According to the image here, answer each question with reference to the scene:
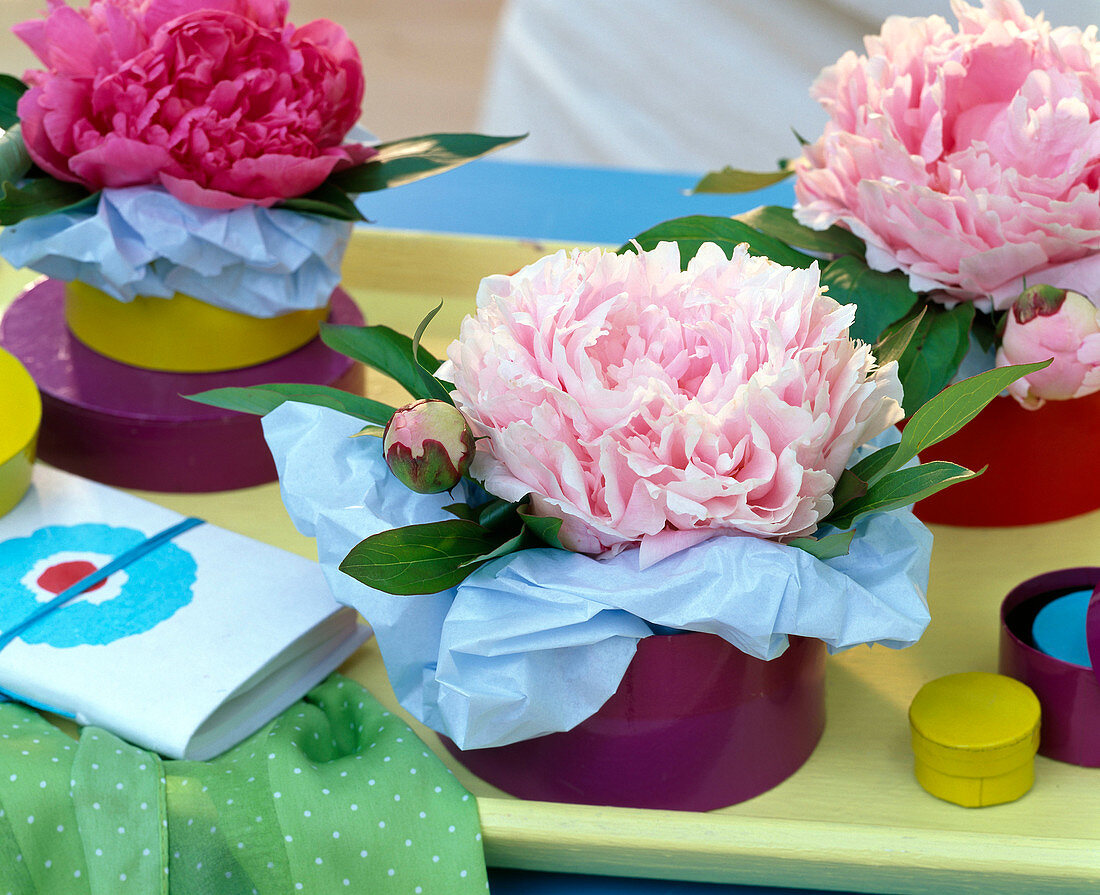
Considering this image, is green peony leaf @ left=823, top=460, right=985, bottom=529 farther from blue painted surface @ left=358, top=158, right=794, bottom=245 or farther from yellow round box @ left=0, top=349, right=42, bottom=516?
blue painted surface @ left=358, top=158, right=794, bottom=245

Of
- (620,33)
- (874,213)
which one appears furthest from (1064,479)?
(620,33)

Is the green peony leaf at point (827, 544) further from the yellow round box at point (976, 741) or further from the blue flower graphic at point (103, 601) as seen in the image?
the blue flower graphic at point (103, 601)

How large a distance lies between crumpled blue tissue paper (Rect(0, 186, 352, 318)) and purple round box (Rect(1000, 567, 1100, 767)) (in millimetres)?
325

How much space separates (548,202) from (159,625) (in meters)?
0.53

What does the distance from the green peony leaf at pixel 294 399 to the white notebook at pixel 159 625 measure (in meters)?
0.08

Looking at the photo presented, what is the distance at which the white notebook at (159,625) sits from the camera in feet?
1.45

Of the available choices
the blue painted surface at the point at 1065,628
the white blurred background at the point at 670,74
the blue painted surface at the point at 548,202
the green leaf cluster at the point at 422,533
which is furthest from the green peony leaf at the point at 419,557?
the white blurred background at the point at 670,74

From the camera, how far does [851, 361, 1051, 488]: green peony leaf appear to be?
383 millimetres

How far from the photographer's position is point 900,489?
38 centimetres

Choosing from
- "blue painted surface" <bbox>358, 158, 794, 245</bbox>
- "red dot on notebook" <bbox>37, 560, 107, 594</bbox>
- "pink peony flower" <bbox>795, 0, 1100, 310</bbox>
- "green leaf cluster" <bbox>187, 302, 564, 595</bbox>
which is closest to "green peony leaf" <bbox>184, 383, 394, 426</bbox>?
"green leaf cluster" <bbox>187, 302, 564, 595</bbox>

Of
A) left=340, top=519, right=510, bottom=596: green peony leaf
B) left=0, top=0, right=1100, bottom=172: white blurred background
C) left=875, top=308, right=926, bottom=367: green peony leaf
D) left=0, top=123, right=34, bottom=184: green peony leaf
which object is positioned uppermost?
left=875, top=308, right=926, bottom=367: green peony leaf

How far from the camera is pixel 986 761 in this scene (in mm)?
419

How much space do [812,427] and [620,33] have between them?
49.8 inches

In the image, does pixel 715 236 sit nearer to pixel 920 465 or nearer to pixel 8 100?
pixel 920 465
